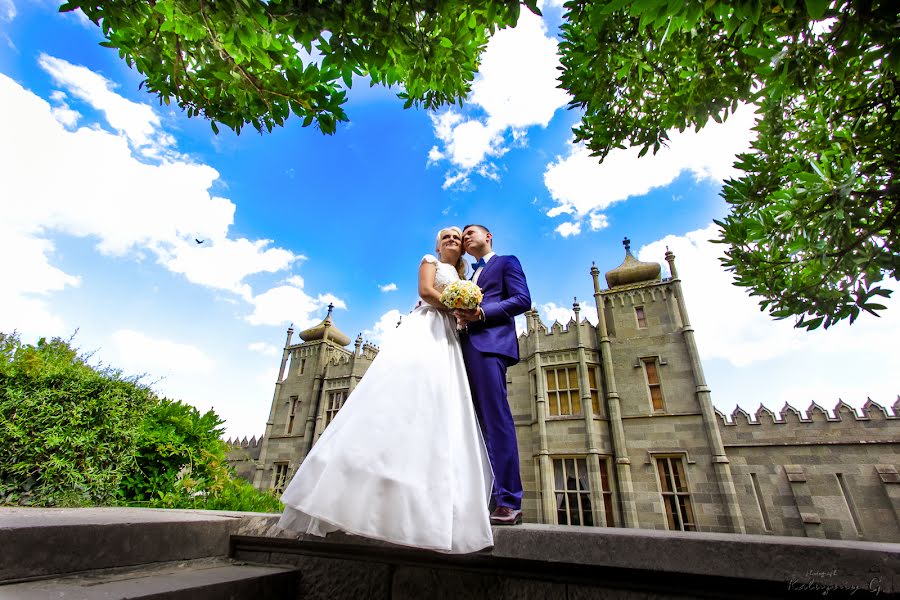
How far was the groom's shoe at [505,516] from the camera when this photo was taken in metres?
2.14

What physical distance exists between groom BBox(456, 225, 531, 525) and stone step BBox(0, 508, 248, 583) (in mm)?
1792

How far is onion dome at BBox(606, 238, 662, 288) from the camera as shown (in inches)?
640

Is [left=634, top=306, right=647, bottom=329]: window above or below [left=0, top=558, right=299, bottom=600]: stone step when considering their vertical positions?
above

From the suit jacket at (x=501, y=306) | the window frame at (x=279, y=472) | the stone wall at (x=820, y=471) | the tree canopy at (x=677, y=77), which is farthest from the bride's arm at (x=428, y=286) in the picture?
the window frame at (x=279, y=472)

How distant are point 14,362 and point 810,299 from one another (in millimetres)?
8929

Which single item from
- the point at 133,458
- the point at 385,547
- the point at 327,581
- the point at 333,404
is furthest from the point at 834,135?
the point at 333,404

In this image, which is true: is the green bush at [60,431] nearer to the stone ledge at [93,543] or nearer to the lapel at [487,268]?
the stone ledge at [93,543]

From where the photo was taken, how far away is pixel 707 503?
12289 millimetres

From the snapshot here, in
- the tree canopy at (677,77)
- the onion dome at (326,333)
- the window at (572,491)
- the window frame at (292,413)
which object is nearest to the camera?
the tree canopy at (677,77)

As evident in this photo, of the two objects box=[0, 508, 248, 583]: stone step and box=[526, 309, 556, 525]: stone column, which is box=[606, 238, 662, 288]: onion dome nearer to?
box=[526, 309, 556, 525]: stone column

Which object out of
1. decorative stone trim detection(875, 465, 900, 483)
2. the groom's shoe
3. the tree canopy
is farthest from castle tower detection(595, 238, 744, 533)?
the groom's shoe

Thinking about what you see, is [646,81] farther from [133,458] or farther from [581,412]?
[581,412]

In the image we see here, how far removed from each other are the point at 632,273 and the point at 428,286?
1593 cm

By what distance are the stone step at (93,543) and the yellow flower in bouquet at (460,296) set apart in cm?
203
